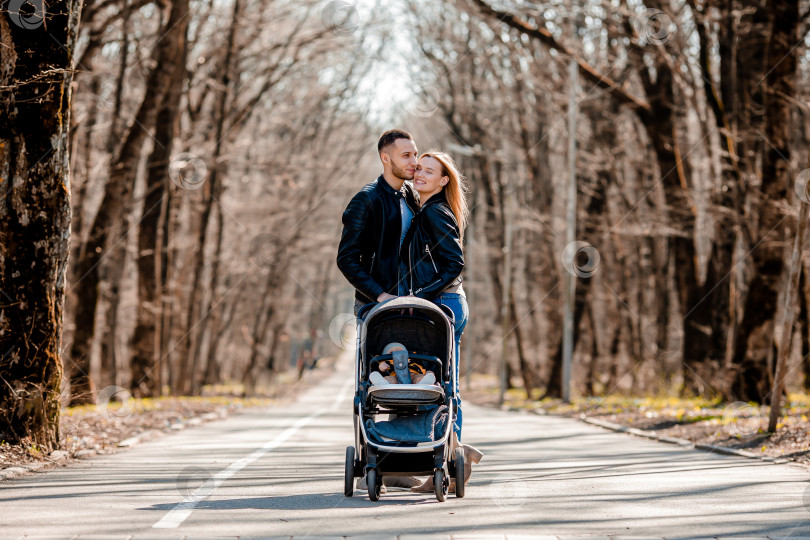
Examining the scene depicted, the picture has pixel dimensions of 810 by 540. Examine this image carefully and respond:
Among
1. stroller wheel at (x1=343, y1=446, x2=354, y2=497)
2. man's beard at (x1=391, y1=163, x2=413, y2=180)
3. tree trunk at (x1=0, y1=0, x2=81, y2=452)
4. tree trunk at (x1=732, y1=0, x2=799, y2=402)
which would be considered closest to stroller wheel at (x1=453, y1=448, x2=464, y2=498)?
stroller wheel at (x1=343, y1=446, x2=354, y2=497)

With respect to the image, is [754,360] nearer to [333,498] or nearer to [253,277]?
[333,498]

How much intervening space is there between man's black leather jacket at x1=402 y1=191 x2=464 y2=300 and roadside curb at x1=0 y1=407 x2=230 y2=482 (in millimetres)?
3695

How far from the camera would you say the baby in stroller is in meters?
6.94

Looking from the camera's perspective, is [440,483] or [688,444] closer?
[440,483]

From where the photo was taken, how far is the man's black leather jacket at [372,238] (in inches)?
286

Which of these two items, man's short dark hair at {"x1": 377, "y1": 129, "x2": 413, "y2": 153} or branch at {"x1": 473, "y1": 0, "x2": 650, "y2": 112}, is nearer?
man's short dark hair at {"x1": 377, "y1": 129, "x2": 413, "y2": 153}

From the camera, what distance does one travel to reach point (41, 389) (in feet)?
32.7

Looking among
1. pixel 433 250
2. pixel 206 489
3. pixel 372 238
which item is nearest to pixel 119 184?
pixel 206 489

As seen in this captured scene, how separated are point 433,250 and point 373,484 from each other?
1.58 m

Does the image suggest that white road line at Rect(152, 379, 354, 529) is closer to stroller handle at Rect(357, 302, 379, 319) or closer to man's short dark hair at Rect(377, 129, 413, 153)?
stroller handle at Rect(357, 302, 379, 319)

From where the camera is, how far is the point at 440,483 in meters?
6.84

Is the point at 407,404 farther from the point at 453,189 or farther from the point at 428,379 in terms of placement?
the point at 453,189

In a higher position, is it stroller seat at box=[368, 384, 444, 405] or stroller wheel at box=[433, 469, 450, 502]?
stroller seat at box=[368, 384, 444, 405]

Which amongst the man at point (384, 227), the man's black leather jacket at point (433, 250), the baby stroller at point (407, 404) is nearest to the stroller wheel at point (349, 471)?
the baby stroller at point (407, 404)
